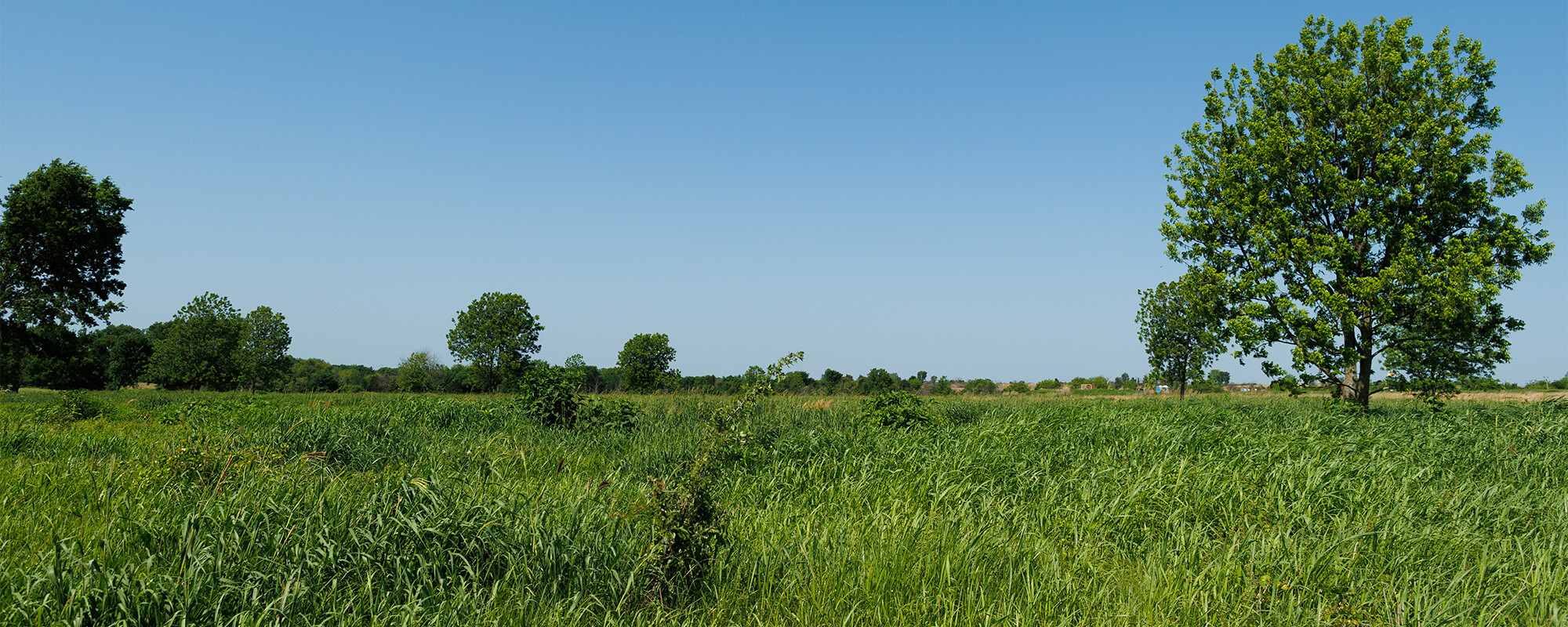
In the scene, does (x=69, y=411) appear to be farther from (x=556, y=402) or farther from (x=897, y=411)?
(x=897, y=411)

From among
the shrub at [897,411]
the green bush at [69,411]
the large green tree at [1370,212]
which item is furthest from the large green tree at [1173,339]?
the green bush at [69,411]

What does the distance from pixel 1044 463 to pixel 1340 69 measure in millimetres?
15049

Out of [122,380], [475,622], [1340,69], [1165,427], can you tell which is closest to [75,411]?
[475,622]

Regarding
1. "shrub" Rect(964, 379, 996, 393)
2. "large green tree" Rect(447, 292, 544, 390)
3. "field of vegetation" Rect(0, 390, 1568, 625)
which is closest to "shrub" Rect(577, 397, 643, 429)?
"field of vegetation" Rect(0, 390, 1568, 625)

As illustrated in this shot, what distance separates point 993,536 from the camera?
15.4 ft

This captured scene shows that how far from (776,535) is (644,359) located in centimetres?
6374

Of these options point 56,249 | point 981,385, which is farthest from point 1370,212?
point 981,385

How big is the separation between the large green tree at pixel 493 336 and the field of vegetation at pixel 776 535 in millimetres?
49274

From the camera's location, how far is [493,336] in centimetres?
5472

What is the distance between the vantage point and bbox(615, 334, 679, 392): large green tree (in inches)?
2603

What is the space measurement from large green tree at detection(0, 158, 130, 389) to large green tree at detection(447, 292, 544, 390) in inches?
949

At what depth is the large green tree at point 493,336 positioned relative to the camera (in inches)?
2151

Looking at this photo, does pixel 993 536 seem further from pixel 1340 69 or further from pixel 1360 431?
pixel 1340 69

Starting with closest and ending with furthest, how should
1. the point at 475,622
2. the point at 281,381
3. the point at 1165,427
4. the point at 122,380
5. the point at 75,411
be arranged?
the point at 475,622
the point at 1165,427
the point at 75,411
the point at 281,381
the point at 122,380
